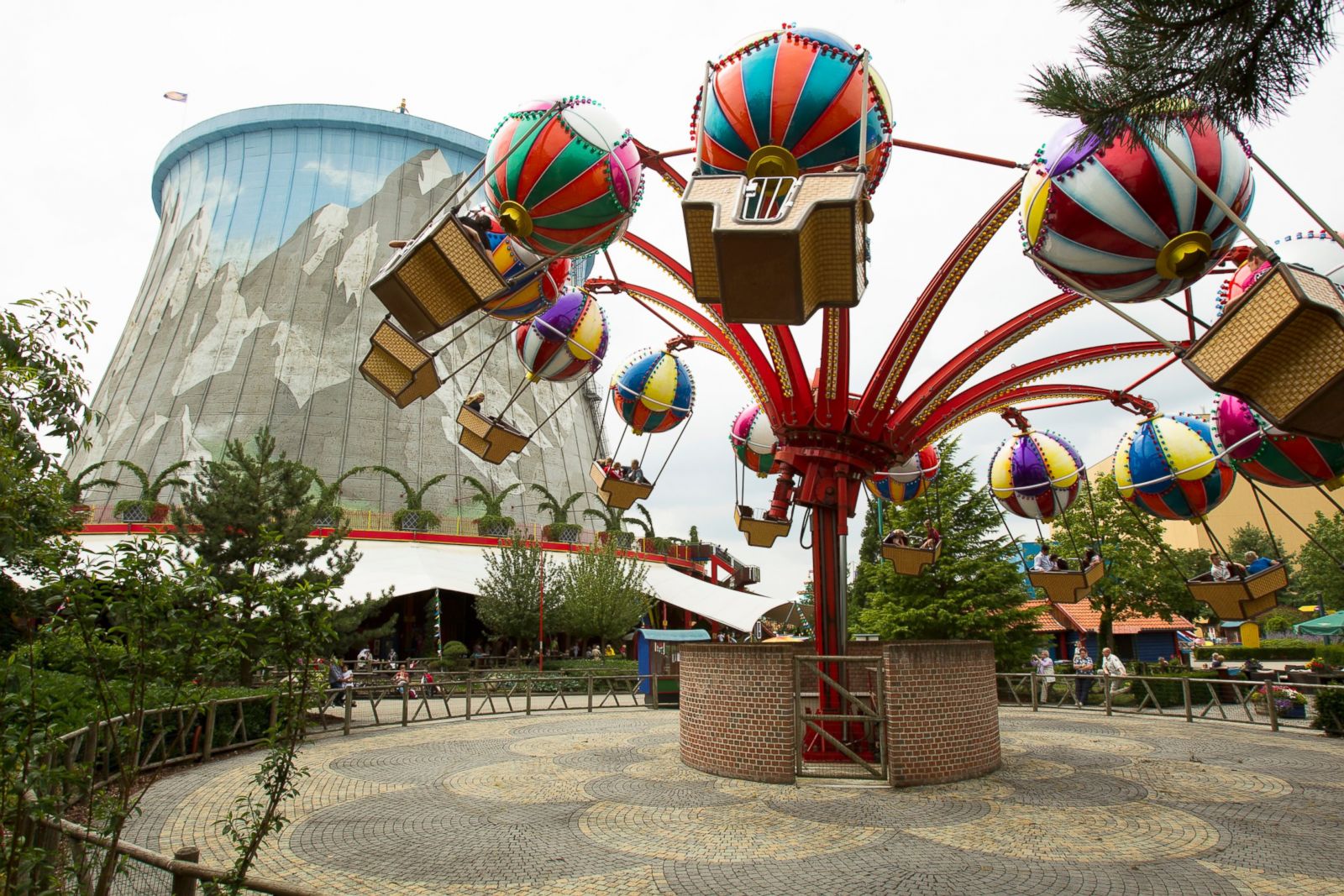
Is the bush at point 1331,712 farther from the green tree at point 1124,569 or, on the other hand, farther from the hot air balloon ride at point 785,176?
the green tree at point 1124,569

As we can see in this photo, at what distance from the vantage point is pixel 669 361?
12148 millimetres

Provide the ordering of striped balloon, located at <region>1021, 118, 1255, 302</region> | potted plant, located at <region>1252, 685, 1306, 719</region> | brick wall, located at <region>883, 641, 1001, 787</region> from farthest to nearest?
potted plant, located at <region>1252, 685, 1306, 719</region> → brick wall, located at <region>883, 641, 1001, 787</region> → striped balloon, located at <region>1021, 118, 1255, 302</region>

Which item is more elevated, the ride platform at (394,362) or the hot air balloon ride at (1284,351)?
the ride platform at (394,362)

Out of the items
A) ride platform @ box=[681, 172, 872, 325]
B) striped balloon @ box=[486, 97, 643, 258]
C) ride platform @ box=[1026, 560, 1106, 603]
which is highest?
striped balloon @ box=[486, 97, 643, 258]

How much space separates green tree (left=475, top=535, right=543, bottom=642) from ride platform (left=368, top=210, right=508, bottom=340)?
82.6 ft

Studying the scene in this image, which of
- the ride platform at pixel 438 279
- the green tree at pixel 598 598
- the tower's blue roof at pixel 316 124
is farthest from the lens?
the tower's blue roof at pixel 316 124

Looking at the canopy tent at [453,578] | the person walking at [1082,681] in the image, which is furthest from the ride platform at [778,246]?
the canopy tent at [453,578]

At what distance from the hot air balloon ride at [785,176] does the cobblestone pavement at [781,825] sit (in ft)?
14.0

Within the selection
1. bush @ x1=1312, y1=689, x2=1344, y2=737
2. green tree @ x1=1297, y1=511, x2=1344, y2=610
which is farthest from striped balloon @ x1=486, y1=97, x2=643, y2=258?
green tree @ x1=1297, y1=511, x2=1344, y2=610

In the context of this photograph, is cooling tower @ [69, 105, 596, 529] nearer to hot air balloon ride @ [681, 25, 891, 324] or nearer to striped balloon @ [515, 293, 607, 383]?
striped balloon @ [515, 293, 607, 383]

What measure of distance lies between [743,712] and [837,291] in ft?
22.1

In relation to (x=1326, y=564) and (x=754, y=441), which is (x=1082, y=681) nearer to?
(x=754, y=441)

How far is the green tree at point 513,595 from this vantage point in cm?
2898

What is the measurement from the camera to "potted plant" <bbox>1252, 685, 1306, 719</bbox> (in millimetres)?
15578
